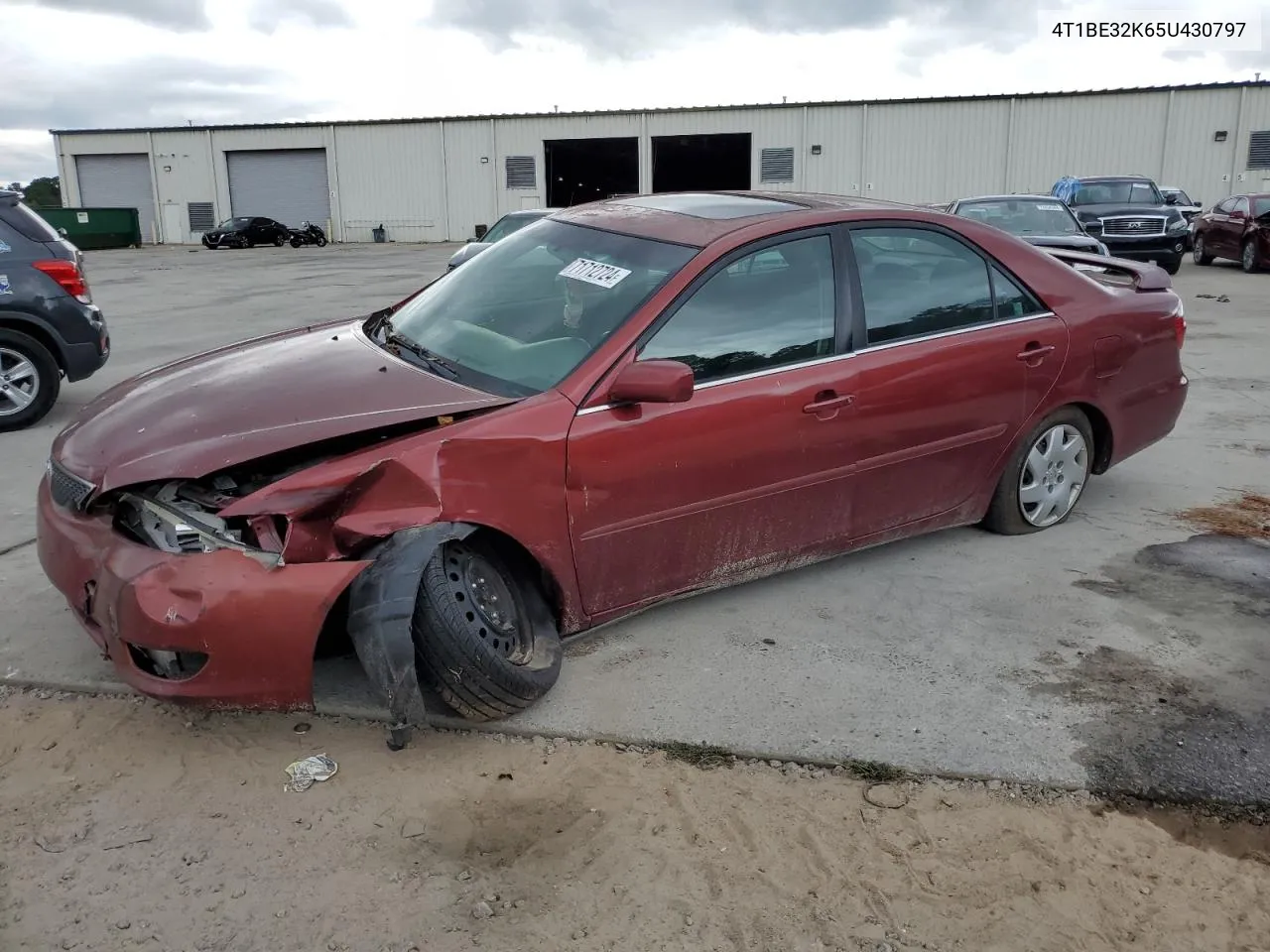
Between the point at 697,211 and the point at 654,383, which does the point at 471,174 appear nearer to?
the point at 697,211

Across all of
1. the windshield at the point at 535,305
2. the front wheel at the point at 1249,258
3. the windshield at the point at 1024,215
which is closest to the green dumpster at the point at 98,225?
the windshield at the point at 1024,215

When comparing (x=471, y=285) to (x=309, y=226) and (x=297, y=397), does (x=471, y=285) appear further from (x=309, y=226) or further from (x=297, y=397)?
(x=309, y=226)

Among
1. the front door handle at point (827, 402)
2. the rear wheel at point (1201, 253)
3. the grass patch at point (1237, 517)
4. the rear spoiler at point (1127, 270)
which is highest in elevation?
the rear spoiler at point (1127, 270)

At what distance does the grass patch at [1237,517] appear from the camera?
16.4 ft

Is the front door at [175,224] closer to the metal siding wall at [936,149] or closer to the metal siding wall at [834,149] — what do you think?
the metal siding wall at [834,149]

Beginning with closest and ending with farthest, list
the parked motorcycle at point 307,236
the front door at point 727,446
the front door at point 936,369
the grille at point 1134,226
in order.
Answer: the front door at point 727,446 < the front door at point 936,369 < the grille at point 1134,226 < the parked motorcycle at point 307,236

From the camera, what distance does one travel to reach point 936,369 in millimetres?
4223

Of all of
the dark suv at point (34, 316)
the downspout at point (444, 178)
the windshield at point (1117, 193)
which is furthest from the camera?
the downspout at point (444, 178)

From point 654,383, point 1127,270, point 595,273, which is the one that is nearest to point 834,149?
point 1127,270

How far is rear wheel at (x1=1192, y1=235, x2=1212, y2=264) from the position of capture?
71.7 ft

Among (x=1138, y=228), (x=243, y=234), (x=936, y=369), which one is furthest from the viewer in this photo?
(x=243, y=234)

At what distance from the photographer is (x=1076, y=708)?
11.2ft

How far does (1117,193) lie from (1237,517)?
52.5ft

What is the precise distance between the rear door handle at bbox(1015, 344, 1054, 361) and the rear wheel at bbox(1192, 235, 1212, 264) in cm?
2022
